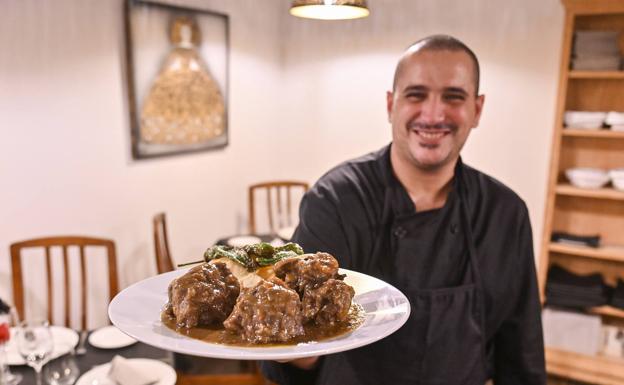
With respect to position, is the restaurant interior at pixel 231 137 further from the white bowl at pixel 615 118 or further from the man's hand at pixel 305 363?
the man's hand at pixel 305 363

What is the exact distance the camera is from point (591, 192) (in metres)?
3.10

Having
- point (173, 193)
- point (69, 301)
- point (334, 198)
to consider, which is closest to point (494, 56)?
point (173, 193)

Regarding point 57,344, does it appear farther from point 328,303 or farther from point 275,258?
point 328,303

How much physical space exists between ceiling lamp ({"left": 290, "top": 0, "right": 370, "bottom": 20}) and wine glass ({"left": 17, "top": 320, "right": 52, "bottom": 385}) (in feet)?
4.67

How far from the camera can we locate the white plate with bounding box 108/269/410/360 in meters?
0.73

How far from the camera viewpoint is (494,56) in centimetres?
371

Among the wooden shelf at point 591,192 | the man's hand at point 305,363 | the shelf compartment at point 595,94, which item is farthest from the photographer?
the shelf compartment at point 595,94

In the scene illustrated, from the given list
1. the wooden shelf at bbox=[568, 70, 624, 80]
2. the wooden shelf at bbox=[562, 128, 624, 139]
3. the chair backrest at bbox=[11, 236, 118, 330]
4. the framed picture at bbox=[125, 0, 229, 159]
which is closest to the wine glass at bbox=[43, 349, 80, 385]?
the chair backrest at bbox=[11, 236, 118, 330]

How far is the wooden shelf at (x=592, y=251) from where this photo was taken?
3.10 meters

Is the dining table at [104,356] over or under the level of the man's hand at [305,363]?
under

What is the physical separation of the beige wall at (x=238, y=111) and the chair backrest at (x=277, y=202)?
17 cm

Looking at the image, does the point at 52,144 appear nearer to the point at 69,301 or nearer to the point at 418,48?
the point at 69,301

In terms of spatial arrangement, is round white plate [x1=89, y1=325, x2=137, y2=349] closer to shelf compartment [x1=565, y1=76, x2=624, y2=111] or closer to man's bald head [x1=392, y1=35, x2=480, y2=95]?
man's bald head [x1=392, y1=35, x2=480, y2=95]

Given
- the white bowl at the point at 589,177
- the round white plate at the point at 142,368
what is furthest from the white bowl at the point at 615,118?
the round white plate at the point at 142,368
